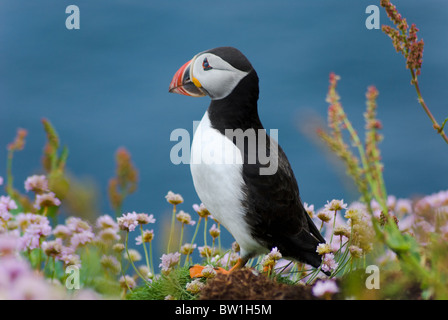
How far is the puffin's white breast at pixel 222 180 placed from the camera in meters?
2.79

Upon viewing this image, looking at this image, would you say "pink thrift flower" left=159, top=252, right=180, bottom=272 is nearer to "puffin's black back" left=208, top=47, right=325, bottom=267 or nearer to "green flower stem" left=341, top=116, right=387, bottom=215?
"puffin's black back" left=208, top=47, right=325, bottom=267

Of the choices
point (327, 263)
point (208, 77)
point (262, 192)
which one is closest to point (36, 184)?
point (208, 77)

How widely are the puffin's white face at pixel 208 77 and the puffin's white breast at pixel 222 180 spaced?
212 millimetres

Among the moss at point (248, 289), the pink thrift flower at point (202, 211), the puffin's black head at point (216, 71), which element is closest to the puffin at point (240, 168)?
the puffin's black head at point (216, 71)

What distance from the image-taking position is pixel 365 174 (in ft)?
5.99

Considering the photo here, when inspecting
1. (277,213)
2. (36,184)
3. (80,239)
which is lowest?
(80,239)

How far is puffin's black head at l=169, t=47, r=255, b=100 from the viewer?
2.90 m

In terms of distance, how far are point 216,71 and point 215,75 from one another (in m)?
0.02

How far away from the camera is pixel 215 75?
9.51 feet

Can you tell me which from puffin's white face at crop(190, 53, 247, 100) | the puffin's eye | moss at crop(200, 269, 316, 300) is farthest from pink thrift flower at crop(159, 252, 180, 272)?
the puffin's eye

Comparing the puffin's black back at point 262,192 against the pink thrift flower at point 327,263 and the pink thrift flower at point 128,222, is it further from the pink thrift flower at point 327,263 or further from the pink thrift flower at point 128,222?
the pink thrift flower at point 128,222

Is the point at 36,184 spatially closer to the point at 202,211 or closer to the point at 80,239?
the point at 80,239
